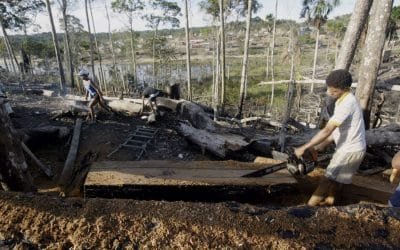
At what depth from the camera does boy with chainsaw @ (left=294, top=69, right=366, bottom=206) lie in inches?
115

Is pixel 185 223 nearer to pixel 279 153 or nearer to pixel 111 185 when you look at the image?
pixel 111 185

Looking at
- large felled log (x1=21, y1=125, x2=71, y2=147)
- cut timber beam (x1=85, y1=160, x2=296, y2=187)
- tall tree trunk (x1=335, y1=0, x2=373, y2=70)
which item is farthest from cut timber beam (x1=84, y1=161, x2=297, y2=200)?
tall tree trunk (x1=335, y1=0, x2=373, y2=70)

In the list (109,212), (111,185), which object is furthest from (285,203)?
(109,212)

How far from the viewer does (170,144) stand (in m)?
6.59

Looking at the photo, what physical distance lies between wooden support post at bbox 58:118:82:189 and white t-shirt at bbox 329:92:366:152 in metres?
4.50

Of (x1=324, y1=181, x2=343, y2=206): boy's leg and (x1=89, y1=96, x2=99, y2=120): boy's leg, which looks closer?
(x1=324, y1=181, x2=343, y2=206): boy's leg

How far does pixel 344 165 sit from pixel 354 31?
12.9 ft

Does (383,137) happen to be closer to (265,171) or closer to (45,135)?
(265,171)

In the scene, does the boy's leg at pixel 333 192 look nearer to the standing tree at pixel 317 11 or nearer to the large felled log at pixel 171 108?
the large felled log at pixel 171 108

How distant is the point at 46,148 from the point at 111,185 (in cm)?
386

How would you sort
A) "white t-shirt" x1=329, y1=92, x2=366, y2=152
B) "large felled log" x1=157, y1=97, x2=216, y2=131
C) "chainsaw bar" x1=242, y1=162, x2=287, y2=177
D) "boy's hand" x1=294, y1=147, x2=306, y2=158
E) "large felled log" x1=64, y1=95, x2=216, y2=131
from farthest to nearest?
"large felled log" x1=64, y1=95, x2=216, y2=131 → "large felled log" x1=157, y1=97, x2=216, y2=131 → "chainsaw bar" x1=242, y1=162, x2=287, y2=177 → "boy's hand" x1=294, y1=147, x2=306, y2=158 → "white t-shirt" x1=329, y1=92, x2=366, y2=152

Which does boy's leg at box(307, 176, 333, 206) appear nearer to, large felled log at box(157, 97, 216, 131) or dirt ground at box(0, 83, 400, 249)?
dirt ground at box(0, 83, 400, 249)

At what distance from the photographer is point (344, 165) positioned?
3.16 m

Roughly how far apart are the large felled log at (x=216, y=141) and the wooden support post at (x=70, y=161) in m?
2.28
